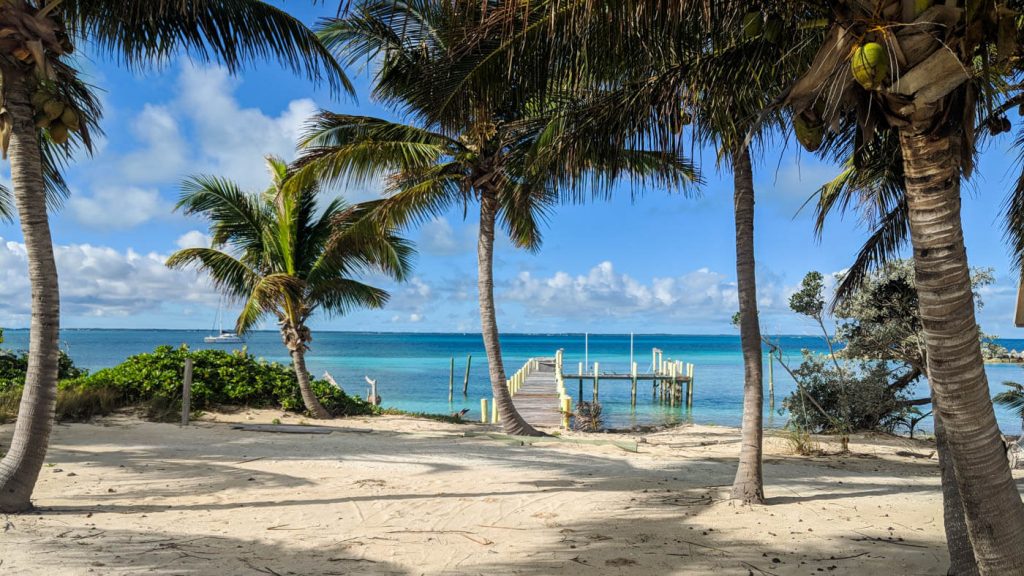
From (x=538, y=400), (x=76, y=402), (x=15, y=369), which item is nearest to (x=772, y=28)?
(x=76, y=402)

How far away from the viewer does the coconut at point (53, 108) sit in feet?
18.7

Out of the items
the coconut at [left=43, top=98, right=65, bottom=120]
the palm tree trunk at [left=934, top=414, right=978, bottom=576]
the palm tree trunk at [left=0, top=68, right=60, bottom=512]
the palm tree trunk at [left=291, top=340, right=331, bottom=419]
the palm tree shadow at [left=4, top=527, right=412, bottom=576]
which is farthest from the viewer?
the palm tree trunk at [left=291, top=340, right=331, bottom=419]

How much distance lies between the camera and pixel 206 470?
7.64 m

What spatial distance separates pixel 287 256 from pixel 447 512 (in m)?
9.48

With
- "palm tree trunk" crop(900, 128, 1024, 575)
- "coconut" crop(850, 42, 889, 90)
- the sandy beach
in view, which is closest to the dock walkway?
the sandy beach

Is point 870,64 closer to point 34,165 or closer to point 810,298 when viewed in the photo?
point 34,165

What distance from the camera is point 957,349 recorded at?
9.91 ft

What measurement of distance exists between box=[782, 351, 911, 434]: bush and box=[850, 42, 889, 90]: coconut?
10.8 metres

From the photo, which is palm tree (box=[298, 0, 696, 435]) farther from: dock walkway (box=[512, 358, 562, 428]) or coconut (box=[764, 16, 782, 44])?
dock walkway (box=[512, 358, 562, 428])

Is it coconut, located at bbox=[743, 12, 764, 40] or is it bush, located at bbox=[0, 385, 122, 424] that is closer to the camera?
coconut, located at bbox=[743, 12, 764, 40]

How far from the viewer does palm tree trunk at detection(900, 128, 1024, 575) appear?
9.89ft

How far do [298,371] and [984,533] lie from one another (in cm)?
1257

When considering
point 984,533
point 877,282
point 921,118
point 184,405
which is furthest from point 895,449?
point 184,405

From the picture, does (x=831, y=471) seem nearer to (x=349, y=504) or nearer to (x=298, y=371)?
(x=349, y=504)
